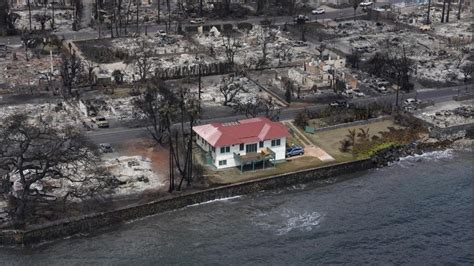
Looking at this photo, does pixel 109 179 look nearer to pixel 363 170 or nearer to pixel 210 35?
pixel 363 170

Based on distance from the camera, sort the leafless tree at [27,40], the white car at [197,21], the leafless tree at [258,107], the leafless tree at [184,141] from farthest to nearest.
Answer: the white car at [197,21] < the leafless tree at [27,40] < the leafless tree at [258,107] < the leafless tree at [184,141]

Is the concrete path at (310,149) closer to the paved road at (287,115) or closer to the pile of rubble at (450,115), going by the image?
the paved road at (287,115)

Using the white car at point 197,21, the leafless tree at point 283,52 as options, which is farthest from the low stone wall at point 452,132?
the white car at point 197,21

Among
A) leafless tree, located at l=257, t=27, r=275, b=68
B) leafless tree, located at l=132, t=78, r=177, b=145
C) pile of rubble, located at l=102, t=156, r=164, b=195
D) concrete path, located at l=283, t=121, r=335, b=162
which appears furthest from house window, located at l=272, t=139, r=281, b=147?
leafless tree, located at l=257, t=27, r=275, b=68

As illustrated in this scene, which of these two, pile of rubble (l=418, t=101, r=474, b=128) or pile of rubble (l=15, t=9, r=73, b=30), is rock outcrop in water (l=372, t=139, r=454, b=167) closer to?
pile of rubble (l=418, t=101, r=474, b=128)

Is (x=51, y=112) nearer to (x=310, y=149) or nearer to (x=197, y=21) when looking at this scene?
(x=310, y=149)
